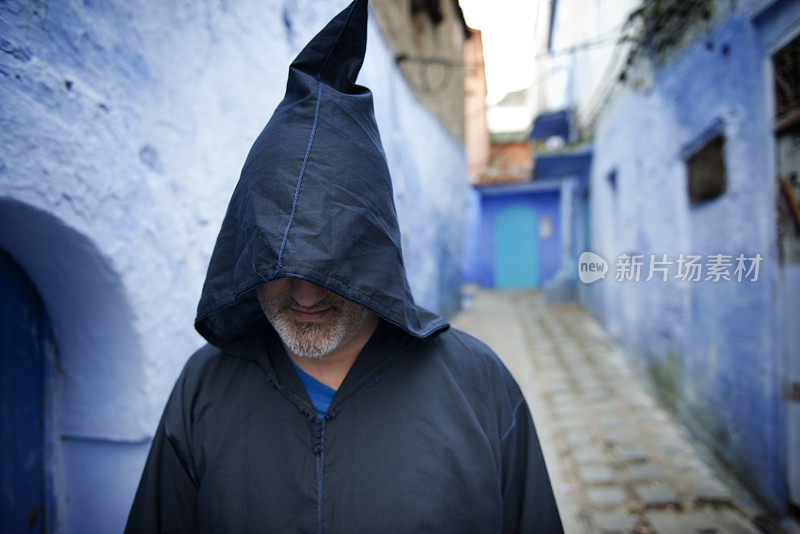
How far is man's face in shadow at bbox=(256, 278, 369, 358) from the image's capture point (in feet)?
4.21

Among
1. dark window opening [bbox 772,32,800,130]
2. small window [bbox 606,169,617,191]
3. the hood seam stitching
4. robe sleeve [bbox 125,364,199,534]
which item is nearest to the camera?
the hood seam stitching

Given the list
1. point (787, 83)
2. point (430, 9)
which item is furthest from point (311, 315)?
point (430, 9)

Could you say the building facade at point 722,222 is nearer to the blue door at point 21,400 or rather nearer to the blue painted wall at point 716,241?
the blue painted wall at point 716,241

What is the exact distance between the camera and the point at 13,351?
155 centimetres

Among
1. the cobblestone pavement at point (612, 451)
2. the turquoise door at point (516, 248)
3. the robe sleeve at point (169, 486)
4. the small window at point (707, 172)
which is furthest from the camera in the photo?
the turquoise door at point (516, 248)

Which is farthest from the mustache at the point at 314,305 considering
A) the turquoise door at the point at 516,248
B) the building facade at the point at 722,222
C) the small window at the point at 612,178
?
the turquoise door at the point at 516,248

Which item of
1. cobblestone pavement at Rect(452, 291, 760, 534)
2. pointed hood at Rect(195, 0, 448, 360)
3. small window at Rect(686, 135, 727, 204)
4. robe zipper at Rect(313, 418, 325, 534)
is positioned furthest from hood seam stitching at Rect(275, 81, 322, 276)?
small window at Rect(686, 135, 727, 204)

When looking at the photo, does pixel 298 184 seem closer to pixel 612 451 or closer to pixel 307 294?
pixel 307 294

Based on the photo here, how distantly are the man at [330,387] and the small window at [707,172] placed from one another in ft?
10.8

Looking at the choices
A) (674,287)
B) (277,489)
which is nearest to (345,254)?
(277,489)

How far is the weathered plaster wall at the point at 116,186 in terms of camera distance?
1309 mm

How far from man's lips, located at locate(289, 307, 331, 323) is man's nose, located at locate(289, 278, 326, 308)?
0.02 meters

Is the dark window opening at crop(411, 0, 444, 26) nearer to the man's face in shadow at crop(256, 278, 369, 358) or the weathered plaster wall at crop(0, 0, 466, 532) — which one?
the weathered plaster wall at crop(0, 0, 466, 532)

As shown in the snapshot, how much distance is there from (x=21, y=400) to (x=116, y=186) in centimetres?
91
